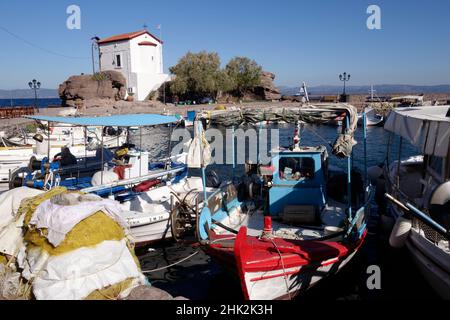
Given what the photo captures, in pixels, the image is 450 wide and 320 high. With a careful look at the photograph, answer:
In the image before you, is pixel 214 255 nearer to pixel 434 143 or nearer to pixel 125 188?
pixel 434 143

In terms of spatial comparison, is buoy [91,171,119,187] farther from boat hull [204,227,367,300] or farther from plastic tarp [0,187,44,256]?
boat hull [204,227,367,300]

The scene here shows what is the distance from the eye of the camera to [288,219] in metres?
10.3

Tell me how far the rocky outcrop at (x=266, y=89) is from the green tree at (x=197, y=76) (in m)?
10.4

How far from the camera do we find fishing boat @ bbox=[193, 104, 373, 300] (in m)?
7.66

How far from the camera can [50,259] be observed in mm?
7016

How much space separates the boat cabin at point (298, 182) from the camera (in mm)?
10531

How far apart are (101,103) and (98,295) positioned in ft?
180

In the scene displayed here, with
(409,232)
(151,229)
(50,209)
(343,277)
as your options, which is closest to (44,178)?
(151,229)

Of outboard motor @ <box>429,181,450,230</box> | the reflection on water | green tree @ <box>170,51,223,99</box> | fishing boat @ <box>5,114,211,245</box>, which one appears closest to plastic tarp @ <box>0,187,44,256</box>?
fishing boat @ <box>5,114,211,245</box>

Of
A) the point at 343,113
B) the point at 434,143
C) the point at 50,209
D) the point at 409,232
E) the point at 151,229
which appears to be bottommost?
the point at 151,229

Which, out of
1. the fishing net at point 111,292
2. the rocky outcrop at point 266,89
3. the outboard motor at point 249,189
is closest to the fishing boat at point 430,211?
the outboard motor at point 249,189

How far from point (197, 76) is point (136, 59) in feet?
Answer: 37.8

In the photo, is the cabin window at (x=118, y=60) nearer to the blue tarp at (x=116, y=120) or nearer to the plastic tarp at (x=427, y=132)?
the blue tarp at (x=116, y=120)

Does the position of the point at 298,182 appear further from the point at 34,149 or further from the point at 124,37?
the point at 124,37
